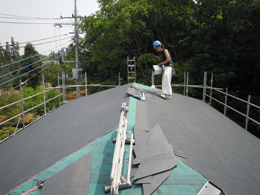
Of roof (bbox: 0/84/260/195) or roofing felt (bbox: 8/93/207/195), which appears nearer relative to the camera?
roofing felt (bbox: 8/93/207/195)

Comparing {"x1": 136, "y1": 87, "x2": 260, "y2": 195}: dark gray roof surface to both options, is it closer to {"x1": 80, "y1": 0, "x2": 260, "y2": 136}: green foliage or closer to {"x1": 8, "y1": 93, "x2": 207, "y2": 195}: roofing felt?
{"x1": 8, "y1": 93, "x2": 207, "y2": 195}: roofing felt

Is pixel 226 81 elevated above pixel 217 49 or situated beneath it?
situated beneath

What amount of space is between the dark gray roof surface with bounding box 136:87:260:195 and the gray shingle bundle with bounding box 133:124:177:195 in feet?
0.68

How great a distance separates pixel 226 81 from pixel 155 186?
1354cm

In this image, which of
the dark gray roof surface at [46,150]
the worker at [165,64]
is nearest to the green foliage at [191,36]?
the worker at [165,64]

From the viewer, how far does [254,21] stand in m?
13.2

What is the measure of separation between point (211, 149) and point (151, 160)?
120 cm

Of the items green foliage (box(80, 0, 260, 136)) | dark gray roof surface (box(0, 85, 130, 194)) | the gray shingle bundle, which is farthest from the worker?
green foliage (box(80, 0, 260, 136))

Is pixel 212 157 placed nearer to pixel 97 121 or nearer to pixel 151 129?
pixel 151 129

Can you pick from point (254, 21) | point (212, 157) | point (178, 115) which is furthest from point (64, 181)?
point (254, 21)

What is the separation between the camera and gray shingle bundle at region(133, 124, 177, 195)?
2072 millimetres

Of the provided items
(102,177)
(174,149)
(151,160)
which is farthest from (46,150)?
(174,149)

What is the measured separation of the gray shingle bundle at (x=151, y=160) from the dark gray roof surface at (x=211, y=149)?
207 millimetres

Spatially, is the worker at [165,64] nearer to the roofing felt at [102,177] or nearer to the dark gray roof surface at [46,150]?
the dark gray roof surface at [46,150]
